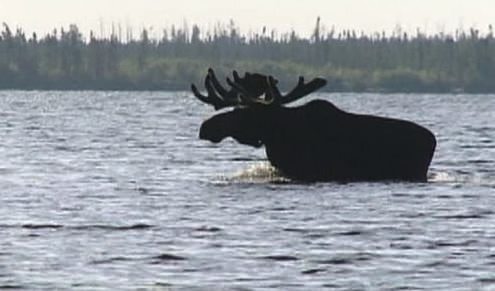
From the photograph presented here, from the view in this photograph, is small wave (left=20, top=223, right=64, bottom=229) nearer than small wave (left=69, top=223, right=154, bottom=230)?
No

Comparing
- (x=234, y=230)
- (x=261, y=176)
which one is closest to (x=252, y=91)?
(x=261, y=176)

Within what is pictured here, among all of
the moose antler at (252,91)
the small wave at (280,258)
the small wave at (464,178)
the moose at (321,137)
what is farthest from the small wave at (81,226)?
the small wave at (464,178)

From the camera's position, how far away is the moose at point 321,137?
34750 millimetres

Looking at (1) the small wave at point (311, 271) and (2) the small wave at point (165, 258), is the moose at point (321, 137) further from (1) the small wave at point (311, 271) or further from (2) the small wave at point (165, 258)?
(1) the small wave at point (311, 271)

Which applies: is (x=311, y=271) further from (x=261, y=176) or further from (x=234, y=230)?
(x=261, y=176)

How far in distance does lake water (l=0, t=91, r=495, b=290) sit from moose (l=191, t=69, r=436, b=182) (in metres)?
0.39

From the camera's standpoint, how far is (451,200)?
1323 inches

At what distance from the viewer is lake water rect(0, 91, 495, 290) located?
2339 cm

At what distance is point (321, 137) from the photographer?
35.0m

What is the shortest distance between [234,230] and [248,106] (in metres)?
7.34

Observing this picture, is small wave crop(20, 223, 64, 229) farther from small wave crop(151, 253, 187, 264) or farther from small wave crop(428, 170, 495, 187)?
small wave crop(428, 170, 495, 187)

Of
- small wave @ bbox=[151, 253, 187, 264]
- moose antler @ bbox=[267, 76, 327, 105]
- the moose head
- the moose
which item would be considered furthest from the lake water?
moose antler @ bbox=[267, 76, 327, 105]

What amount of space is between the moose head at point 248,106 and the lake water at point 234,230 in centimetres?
88

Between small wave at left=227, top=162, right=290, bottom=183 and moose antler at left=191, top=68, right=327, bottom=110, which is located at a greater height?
moose antler at left=191, top=68, right=327, bottom=110
